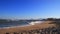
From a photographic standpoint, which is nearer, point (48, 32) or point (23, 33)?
point (23, 33)

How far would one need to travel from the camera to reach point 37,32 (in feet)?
25.3

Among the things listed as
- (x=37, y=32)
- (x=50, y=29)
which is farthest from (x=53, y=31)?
(x=37, y=32)

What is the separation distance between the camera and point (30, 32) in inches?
298

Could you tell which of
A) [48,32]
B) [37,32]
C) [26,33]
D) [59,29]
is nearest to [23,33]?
[26,33]

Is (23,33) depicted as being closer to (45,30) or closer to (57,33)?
(45,30)

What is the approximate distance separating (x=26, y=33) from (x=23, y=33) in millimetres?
166

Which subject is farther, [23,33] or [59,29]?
[59,29]

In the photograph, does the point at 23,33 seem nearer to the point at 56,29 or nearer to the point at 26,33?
the point at 26,33

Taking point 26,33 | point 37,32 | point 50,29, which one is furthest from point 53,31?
point 26,33

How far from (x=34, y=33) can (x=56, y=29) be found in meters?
1.24

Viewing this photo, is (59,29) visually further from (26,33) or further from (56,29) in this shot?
(26,33)

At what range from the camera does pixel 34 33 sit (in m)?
7.65

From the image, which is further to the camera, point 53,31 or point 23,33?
point 53,31

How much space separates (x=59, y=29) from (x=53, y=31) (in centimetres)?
44
